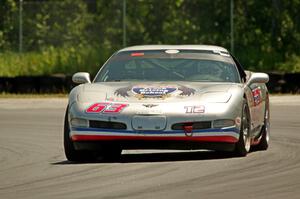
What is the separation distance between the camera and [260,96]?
14.3m

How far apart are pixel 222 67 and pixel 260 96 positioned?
748mm

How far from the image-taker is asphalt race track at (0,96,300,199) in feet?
30.9

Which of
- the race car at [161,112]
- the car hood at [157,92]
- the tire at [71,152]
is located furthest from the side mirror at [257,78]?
the tire at [71,152]

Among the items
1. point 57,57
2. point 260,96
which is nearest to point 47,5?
point 57,57

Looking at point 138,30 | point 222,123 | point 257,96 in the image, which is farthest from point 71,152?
point 138,30

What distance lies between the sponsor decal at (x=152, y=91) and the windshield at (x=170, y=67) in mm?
733

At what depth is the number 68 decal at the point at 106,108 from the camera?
12195 millimetres

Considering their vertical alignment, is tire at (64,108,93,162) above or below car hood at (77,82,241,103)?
below

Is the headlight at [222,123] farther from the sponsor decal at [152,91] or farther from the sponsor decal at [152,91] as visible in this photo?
the sponsor decal at [152,91]

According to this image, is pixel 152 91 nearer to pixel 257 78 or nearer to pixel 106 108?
pixel 106 108

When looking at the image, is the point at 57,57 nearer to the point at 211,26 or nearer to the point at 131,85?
the point at 211,26

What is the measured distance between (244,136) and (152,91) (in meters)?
1.12

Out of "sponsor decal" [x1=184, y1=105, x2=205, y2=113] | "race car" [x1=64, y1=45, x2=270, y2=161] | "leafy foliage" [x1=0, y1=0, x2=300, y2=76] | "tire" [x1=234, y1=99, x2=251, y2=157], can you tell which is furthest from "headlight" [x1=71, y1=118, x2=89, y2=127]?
"leafy foliage" [x1=0, y1=0, x2=300, y2=76]

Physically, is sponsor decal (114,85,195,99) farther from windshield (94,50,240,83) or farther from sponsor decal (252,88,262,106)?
sponsor decal (252,88,262,106)
